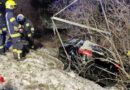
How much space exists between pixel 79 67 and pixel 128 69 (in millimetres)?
2483

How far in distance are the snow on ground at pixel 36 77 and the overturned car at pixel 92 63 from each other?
37 cm

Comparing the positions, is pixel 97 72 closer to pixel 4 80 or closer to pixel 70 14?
pixel 4 80

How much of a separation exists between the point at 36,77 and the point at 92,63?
2.39 metres

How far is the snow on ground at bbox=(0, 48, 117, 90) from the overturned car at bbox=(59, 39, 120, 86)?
1.21 feet

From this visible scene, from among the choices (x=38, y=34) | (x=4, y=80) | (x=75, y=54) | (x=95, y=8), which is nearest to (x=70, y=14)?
(x=95, y=8)

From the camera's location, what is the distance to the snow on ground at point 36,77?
4104mm

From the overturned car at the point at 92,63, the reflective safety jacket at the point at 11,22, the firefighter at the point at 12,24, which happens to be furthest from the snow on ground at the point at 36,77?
the reflective safety jacket at the point at 11,22

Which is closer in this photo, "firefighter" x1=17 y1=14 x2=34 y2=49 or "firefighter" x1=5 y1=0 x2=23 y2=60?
"firefighter" x1=5 y1=0 x2=23 y2=60

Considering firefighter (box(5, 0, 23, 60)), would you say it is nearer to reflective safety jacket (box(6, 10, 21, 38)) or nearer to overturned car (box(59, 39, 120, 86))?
reflective safety jacket (box(6, 10, 21, 38))

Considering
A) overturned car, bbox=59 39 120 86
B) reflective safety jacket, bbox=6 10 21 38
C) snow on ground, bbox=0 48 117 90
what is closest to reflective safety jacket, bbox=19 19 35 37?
reflective safety jacket, bbox=6 10 21 38

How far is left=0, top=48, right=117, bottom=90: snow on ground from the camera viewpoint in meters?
4.10

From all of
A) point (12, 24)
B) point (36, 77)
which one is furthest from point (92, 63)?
point (12, 24)

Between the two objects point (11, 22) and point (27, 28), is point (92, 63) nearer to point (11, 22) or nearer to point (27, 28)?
point (11, 22)

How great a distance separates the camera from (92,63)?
195 inches
